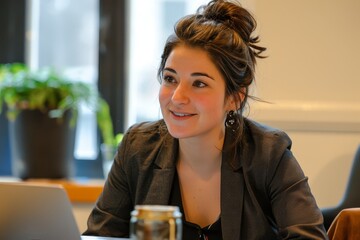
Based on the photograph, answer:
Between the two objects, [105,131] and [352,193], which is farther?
[105,131]

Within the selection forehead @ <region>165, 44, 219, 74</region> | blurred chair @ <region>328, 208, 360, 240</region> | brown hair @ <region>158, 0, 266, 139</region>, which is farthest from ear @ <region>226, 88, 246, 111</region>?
blurred chair @ <region>328, 208, 360, 240</region>

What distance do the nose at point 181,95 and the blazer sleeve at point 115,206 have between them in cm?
30

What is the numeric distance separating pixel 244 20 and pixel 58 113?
5.10ft

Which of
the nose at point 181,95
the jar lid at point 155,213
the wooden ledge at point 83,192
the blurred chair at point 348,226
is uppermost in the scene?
the nose at point 181,95

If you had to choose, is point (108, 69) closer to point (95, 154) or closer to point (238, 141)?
point (95, 154)

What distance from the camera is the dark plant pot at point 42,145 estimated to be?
3229mm

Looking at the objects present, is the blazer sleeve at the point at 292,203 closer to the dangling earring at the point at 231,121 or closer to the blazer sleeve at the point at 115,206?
the dangling earring at the point at 231,121

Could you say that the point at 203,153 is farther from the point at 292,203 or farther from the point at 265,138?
the point at 292,203

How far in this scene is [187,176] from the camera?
6.41ft

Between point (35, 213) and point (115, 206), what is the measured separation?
1.83 feet

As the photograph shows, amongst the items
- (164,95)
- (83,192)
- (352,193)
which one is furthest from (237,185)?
(83,192)

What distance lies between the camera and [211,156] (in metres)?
1.94

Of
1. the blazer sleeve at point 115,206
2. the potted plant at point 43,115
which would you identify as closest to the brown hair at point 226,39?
the blazer sleeve at point 115,206

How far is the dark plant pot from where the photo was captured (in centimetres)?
323
